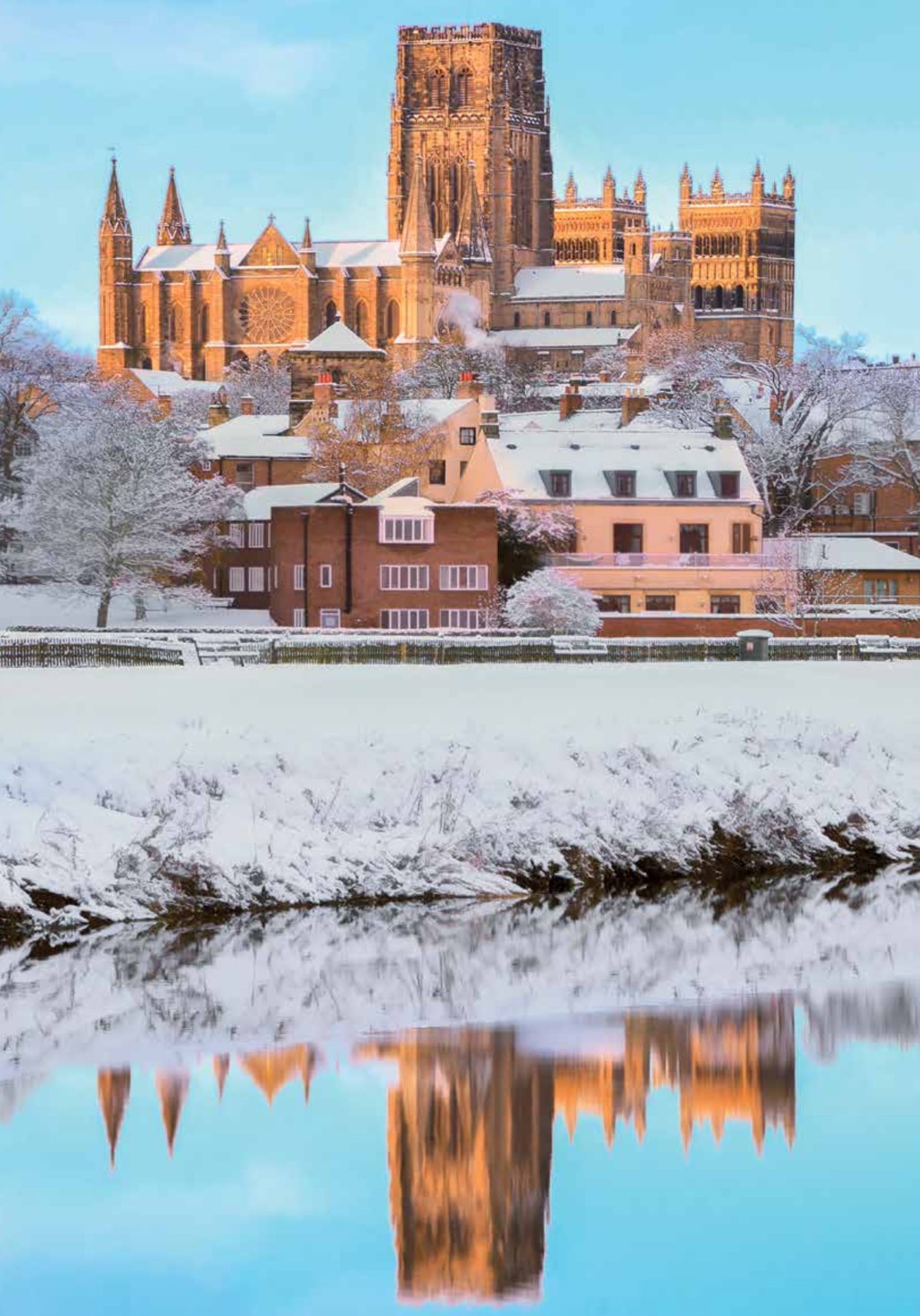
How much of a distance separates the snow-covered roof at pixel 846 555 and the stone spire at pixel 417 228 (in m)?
115

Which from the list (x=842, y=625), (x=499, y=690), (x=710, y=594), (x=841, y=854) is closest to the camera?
(x=841, y=854)

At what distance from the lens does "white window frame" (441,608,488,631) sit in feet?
226

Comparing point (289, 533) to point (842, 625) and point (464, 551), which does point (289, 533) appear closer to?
point (464, 551)

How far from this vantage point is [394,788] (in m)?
31.4

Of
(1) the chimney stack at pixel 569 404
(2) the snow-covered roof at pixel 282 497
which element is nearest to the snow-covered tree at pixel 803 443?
(1) the chimney stack at pixel 569 404

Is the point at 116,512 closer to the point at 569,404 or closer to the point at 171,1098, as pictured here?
the point at 569,404

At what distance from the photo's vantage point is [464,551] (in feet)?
228

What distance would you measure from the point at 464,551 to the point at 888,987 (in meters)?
44.3

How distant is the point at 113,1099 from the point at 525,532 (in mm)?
52450

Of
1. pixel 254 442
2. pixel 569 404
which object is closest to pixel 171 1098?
pixel 254 442

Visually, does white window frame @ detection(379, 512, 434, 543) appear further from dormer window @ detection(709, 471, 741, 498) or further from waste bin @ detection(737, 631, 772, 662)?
waste bin @ detection(737, 631, 772, 662)

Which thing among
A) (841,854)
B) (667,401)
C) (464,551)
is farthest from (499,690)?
(667,401)

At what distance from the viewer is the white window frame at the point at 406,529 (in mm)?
69375

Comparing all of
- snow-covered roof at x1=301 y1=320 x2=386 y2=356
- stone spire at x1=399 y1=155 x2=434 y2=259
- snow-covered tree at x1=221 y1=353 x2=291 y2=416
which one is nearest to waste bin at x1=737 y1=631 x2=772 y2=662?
snow-covered tree at x1=221 y1=353 x2=291 y2=416
